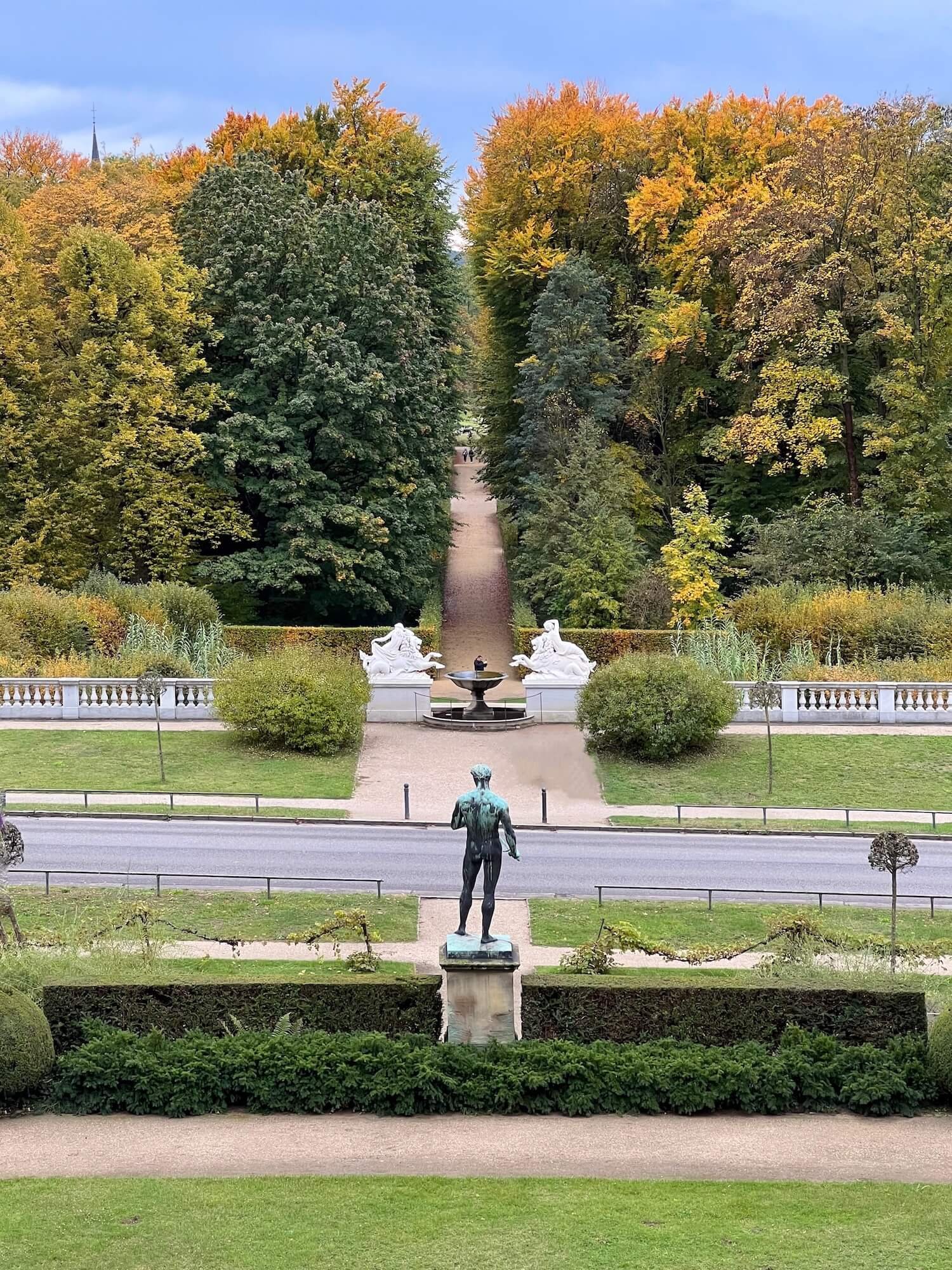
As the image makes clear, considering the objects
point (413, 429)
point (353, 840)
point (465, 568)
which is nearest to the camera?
point (353, 840)

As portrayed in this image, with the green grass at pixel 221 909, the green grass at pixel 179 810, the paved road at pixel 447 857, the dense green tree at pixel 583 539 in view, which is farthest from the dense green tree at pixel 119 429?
the green grass at pixel 221 909

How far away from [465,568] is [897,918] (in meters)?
46.9

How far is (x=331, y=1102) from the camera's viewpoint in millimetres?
16391

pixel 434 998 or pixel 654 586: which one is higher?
pixel 654 586

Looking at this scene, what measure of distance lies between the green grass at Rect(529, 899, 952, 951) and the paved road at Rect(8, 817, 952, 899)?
772 millimetres

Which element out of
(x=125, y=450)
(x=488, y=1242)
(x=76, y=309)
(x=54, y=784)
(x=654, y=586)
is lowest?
(x=488, y=1242)

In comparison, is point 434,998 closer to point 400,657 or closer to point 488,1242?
point 488,1242

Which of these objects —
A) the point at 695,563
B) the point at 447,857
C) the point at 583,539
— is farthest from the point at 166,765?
the point at 695,563

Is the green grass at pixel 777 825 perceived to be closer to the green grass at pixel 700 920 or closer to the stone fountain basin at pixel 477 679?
the green grass at pixel 700 920

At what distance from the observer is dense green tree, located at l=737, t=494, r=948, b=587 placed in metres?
49.4

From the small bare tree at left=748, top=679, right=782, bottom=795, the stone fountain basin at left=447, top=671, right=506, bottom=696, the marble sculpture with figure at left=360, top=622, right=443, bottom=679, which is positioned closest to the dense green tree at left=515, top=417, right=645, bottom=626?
the marble sculpture with figure at left=360, top=622, right=443, bottom=679

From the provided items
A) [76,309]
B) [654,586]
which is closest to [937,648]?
[654,586]

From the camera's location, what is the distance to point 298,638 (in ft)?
154

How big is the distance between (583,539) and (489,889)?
113ft
